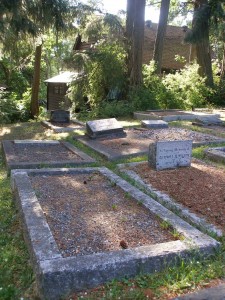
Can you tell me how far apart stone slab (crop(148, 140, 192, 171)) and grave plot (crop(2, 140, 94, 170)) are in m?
1.48

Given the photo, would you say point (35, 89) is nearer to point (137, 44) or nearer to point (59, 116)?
point (59, 116)

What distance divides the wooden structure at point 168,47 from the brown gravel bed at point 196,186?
71.1ft

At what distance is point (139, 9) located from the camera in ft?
53.0

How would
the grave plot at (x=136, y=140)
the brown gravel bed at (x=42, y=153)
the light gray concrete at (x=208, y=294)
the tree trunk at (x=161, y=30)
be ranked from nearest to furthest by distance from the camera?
the light gray concrete at (x=208, y=294)
the brown gravel bed at (x=42, y=153)
the grave plot at (x=136, y=140)
the tree trunk at (x=161, y=30)

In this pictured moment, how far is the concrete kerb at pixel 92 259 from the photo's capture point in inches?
108

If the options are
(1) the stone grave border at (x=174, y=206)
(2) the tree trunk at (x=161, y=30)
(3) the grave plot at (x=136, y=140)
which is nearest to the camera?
(1) the stone grave border at (x=174, y=206)

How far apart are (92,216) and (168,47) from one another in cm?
2784

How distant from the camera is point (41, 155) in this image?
7.65m

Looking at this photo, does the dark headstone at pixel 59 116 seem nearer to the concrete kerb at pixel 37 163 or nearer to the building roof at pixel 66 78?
the building roof at pixel 66 78

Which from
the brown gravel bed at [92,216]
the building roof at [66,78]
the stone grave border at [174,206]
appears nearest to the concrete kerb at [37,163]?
the brown gravel bed at [92,216]

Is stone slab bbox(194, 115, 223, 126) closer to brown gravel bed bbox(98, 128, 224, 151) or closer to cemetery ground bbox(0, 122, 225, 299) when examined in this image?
brown gravel bed bbox(98, 128, 224, 151)

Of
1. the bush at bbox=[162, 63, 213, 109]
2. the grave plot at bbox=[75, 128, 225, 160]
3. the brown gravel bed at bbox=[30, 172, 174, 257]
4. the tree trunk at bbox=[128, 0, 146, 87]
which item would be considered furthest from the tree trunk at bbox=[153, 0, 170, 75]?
the brown gravel bed at bbox=[30, 172, 174, 257]

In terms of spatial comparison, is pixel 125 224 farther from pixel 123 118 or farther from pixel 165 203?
pixel 123 118

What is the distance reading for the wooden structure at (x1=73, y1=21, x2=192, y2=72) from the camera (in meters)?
27.8
